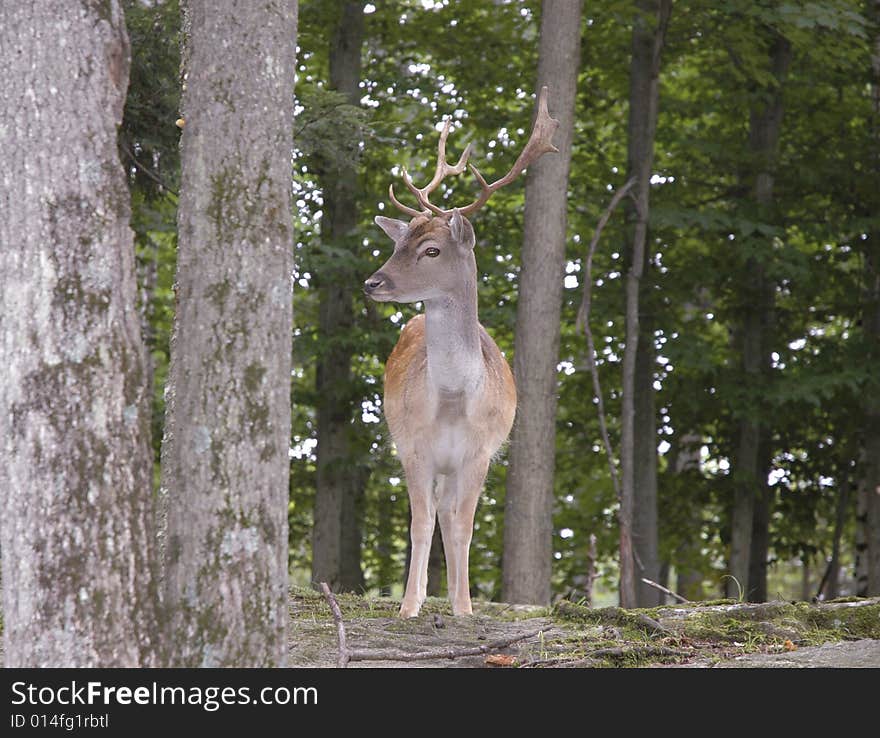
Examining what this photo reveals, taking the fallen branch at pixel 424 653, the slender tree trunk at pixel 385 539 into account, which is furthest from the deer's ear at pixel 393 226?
the slender tree trunk at pixel 385 539

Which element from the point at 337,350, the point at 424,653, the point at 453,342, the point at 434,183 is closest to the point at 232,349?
the point at 424,653

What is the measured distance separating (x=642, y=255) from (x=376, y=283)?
5.71 metres

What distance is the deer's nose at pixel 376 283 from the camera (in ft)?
23.4

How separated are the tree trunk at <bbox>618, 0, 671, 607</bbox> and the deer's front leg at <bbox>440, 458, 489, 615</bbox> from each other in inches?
158

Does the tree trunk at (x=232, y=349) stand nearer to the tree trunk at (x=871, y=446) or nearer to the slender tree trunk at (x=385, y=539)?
the tree trunk at (x=871, y=446)

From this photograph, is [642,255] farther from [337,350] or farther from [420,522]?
[420,522]

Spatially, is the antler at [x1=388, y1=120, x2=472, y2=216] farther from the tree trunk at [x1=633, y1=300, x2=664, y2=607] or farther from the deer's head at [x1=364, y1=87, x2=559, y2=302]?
the tree trunk at [x1=633, y1=300, x2=664, y2=607]

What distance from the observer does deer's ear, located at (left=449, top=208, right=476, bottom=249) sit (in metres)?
7.36

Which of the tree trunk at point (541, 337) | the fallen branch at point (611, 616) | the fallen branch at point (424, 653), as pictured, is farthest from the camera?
the tree trunk at point (541, 337)

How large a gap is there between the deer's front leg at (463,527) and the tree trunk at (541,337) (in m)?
2.06

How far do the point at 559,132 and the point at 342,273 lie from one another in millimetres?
3445

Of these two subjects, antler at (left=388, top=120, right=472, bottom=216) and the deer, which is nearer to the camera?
the deer

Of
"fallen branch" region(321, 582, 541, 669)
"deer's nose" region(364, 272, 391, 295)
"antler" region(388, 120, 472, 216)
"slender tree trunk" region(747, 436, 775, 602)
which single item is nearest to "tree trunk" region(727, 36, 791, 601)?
"slender tree trunk" region(747, 436, 775, 602)
